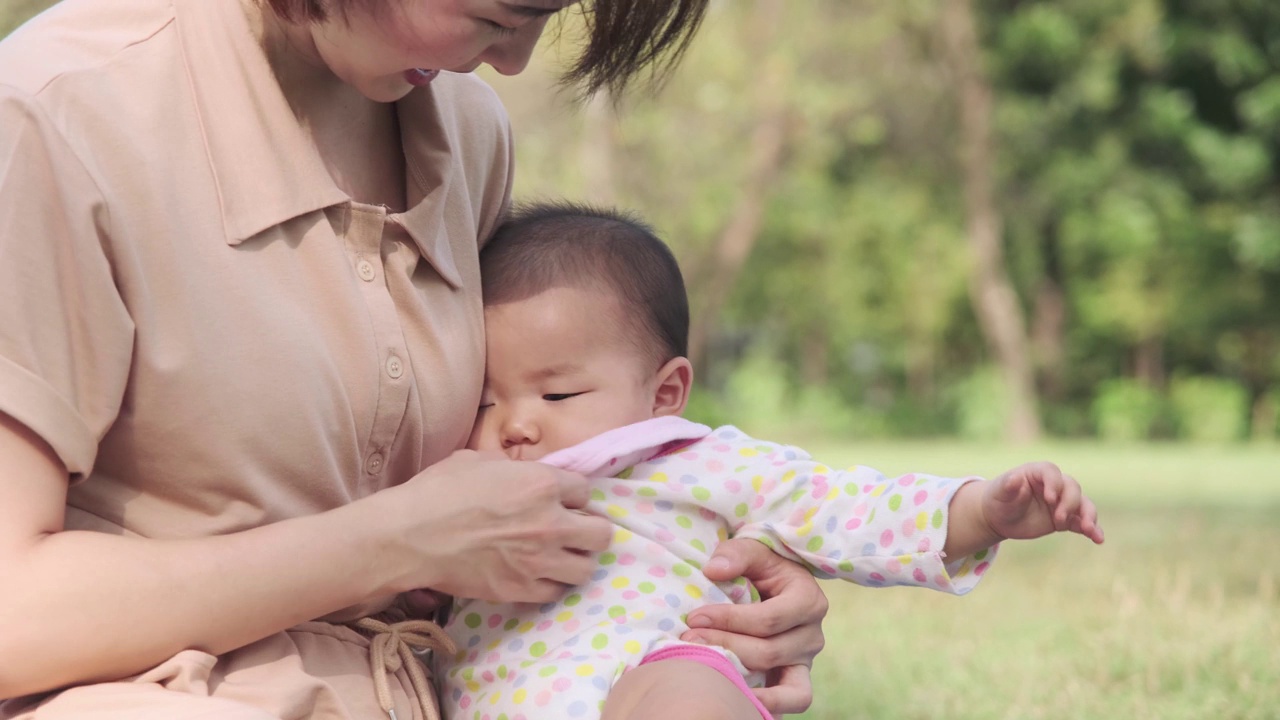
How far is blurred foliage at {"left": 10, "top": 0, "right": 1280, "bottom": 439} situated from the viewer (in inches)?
563

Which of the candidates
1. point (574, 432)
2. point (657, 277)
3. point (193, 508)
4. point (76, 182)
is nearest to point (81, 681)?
point (193, 508)

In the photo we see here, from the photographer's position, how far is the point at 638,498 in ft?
7.38

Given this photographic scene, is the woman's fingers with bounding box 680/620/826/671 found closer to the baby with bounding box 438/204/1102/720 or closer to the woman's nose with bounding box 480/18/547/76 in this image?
the baby with bounding box 438/204/1102/720

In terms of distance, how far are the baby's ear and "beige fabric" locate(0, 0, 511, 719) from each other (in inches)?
19.2

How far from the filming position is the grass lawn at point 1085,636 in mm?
3436

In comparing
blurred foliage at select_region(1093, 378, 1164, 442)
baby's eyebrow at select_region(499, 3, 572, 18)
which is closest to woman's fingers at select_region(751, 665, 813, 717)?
baby's eyebrow at select_region(499, 3, 572, 18)

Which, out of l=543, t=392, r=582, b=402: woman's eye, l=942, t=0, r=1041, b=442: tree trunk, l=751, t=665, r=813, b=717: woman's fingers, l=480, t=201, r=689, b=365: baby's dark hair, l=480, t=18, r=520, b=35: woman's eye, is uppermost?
l=480, t=18, r=520, b=35: woman's eye

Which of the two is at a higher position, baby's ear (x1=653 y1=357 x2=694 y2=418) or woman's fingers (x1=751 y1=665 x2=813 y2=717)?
baby's ear (x1=653 y1=357 x2=694 y2=418)

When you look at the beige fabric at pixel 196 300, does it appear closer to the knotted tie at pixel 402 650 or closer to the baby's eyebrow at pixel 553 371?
the knotted tie at pixel 402 650

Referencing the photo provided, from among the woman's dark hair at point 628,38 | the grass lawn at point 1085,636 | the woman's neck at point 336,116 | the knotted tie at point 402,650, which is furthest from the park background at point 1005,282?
the knotted tie at point 402,650

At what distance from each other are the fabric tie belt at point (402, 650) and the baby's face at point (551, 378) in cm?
35

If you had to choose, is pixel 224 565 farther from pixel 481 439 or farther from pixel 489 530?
pixel 481 439

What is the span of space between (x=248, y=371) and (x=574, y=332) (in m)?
0.73

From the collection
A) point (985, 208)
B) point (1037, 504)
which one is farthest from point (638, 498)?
point (985, 208)
